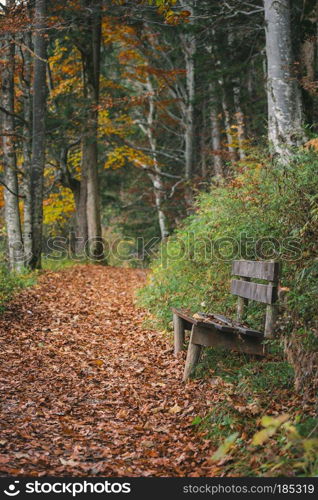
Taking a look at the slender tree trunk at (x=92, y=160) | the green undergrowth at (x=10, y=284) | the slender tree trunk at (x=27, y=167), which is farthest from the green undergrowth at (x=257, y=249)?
the slender tree trunk at (x=92, y=160)

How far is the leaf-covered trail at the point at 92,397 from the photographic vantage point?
4410mm

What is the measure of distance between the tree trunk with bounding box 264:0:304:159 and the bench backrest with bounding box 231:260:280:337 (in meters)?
4.04

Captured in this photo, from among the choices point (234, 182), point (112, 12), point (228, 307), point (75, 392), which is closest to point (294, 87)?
point (234, 182)

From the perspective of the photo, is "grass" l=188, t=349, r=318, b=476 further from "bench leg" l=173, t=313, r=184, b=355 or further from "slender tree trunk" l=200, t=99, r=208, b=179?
"slender tree trunk" l=200, t=99, r=208, b=179

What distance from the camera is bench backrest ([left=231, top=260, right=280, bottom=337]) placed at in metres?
5.56

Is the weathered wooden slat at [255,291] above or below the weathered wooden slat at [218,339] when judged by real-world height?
above

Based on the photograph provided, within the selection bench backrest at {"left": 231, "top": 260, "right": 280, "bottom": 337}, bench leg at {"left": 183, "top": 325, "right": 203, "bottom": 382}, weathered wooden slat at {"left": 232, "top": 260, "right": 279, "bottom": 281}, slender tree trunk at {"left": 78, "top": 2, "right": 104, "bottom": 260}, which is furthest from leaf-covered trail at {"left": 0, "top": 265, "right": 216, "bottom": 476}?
slender tree trunk at {"left": 78, "top": 2, "right": 104, "bottom": 260}

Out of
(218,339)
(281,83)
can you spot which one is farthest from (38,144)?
(218,339)

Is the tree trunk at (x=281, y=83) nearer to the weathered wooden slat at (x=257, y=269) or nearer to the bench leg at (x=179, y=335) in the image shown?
the weathered wooden slat at (x=257, y=269)

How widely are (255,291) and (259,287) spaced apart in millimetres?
132

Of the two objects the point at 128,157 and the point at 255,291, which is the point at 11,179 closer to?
the point at 128,157

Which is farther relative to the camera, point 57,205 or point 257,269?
point 57,205

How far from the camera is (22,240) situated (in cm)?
1455

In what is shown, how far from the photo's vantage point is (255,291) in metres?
6.00
